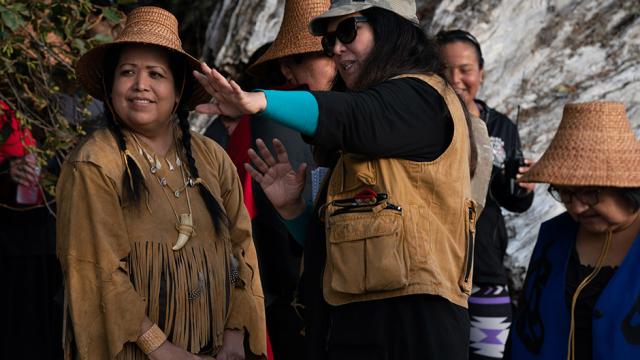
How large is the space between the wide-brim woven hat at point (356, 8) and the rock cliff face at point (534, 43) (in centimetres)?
Result: 403

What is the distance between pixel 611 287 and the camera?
2934 mm

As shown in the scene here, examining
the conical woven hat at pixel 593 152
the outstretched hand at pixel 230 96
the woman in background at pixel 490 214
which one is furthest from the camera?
the woman in background at pixel 490 214

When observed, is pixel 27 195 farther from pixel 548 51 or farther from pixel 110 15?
pixel 548 51

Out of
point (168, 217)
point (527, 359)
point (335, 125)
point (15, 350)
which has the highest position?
point (335, 125)

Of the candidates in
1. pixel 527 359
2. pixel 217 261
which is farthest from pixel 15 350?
pixel 527 359

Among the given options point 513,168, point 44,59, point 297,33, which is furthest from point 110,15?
point 513,168

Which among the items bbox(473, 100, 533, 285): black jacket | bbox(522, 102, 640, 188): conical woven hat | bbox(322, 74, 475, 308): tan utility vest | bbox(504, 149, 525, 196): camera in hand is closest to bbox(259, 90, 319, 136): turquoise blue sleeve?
bbox(322, 74, 475, 308): tan utility vest

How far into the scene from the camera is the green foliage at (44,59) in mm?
4012

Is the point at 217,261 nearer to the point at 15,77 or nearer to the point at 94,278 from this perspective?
the point at 94,278

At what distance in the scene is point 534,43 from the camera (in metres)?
7.04

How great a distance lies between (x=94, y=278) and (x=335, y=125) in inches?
39.1

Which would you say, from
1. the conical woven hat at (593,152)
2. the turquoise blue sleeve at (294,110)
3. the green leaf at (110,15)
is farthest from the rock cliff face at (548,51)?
the turquoise blue sleeve at (294,110)

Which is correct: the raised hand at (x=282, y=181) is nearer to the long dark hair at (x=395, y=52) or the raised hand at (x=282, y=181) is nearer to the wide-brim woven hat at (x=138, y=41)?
the wide-brim woven hat at (x=138, y=41)

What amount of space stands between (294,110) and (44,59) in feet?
7.84
